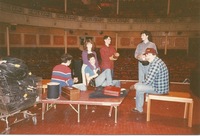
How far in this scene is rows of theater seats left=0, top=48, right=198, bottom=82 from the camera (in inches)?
434

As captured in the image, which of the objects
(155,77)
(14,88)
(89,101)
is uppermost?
(155,77)

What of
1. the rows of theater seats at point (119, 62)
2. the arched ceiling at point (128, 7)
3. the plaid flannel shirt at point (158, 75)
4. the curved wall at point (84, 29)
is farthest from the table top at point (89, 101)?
the arched ceiling at point (128, 7)

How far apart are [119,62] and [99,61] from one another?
528 cm

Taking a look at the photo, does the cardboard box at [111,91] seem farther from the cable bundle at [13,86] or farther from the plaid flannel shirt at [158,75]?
the cable bundle at [13,86]

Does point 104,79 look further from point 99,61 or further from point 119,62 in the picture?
point 119,62

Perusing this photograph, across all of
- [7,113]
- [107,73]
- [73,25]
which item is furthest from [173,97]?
[73,25]

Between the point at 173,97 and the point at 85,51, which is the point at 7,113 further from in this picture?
the point at 173,97

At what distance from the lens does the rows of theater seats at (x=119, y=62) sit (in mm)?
11016

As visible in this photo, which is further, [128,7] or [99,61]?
A: [128,7]

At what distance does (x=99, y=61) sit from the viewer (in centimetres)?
1087

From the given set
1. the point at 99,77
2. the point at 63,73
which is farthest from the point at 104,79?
the point at 63,73

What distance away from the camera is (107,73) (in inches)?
197

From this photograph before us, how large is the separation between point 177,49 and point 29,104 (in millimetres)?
21971

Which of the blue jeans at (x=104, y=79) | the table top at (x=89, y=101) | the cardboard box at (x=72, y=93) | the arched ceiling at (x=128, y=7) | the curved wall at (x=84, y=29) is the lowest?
the table top at (x=89, y=101)
